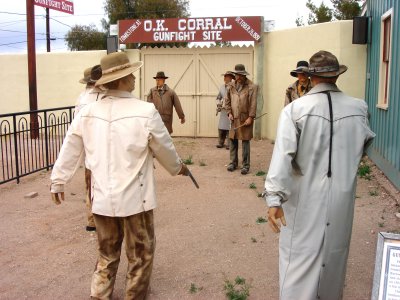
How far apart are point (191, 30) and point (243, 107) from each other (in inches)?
198

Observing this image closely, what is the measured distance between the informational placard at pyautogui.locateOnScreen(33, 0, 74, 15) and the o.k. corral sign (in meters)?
2.74

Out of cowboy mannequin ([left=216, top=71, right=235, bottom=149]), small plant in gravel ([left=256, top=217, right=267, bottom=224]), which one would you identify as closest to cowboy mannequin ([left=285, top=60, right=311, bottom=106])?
small plant in gravel ([left=256, top=217, right=267, bottom=224])

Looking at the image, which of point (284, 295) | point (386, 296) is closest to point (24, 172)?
point (284, 295)

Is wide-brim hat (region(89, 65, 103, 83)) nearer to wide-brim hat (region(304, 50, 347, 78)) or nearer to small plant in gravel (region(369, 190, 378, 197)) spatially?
wide-brim hat (region(304, 50, 347, 78))

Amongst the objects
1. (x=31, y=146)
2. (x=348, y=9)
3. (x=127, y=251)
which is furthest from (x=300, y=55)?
(x=348, y=9)

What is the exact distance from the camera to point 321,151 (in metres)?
3.20

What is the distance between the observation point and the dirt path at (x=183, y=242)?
4.41m

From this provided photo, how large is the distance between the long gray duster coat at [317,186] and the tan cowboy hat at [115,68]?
126 cm

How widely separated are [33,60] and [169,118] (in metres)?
6.36

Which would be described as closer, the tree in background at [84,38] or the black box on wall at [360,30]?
the black box on wall at [360,30]

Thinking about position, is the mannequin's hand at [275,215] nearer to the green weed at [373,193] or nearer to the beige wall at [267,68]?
the green weed at [373,193]

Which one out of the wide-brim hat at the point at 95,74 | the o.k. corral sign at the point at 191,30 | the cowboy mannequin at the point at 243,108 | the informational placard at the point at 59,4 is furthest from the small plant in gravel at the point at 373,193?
the informational placard at the point at 59,4

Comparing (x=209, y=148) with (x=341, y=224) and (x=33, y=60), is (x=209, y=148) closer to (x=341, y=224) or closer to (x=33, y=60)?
(x=33, y=60)

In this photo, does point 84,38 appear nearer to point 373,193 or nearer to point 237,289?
point 373,193
